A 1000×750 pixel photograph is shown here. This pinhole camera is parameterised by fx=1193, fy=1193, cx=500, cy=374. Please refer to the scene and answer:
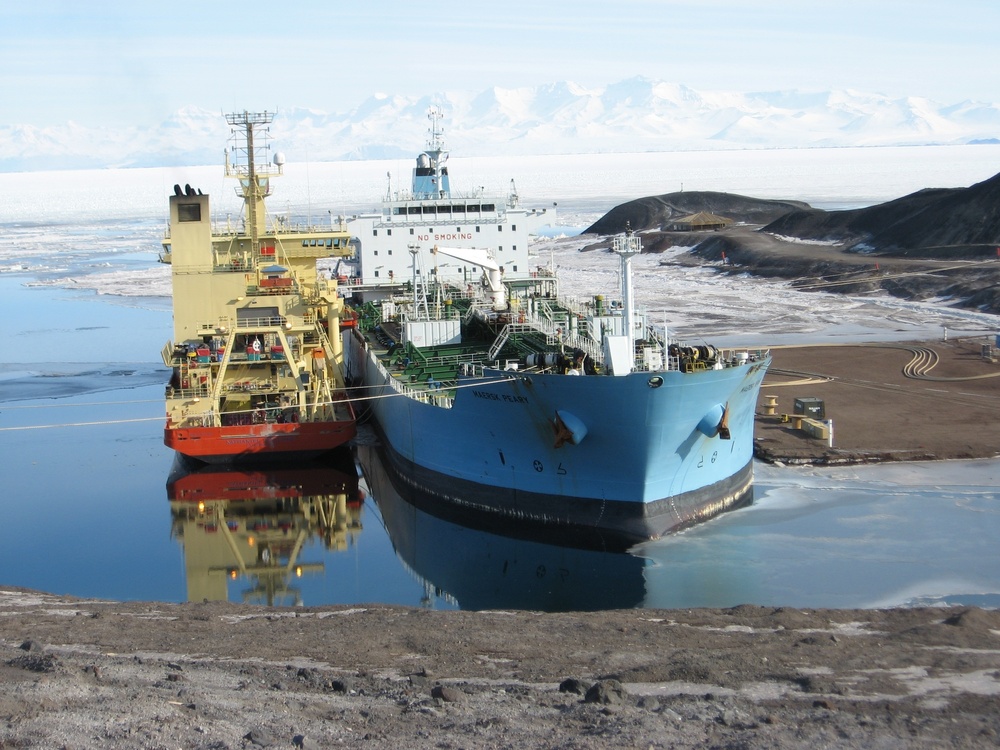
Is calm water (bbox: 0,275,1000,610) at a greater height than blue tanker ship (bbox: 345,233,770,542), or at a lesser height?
lesser

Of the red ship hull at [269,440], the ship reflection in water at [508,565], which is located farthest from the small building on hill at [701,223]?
the ship reflection in water at [508,565]

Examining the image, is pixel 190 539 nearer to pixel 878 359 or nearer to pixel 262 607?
pixel 262 607

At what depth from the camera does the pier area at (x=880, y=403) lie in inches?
878

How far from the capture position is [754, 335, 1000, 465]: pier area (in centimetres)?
2231

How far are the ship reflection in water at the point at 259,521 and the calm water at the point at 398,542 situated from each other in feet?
0.16

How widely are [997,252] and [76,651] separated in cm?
4791

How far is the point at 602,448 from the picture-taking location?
60.2ft

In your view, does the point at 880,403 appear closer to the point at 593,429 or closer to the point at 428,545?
the point at 593,429

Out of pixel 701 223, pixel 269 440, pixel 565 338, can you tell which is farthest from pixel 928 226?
pixel 269 440

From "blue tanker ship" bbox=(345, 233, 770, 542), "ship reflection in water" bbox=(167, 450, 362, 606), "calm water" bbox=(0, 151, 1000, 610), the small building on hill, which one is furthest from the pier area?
the small building on hill

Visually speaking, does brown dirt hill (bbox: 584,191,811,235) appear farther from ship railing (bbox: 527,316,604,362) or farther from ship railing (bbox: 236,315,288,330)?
ship railing (bbox: 527,316,604,362)

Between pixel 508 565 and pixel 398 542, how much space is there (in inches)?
96.2

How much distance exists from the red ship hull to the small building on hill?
188 feet

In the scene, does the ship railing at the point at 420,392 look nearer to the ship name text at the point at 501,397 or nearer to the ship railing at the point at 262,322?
the ship name text at the point at 501,397
